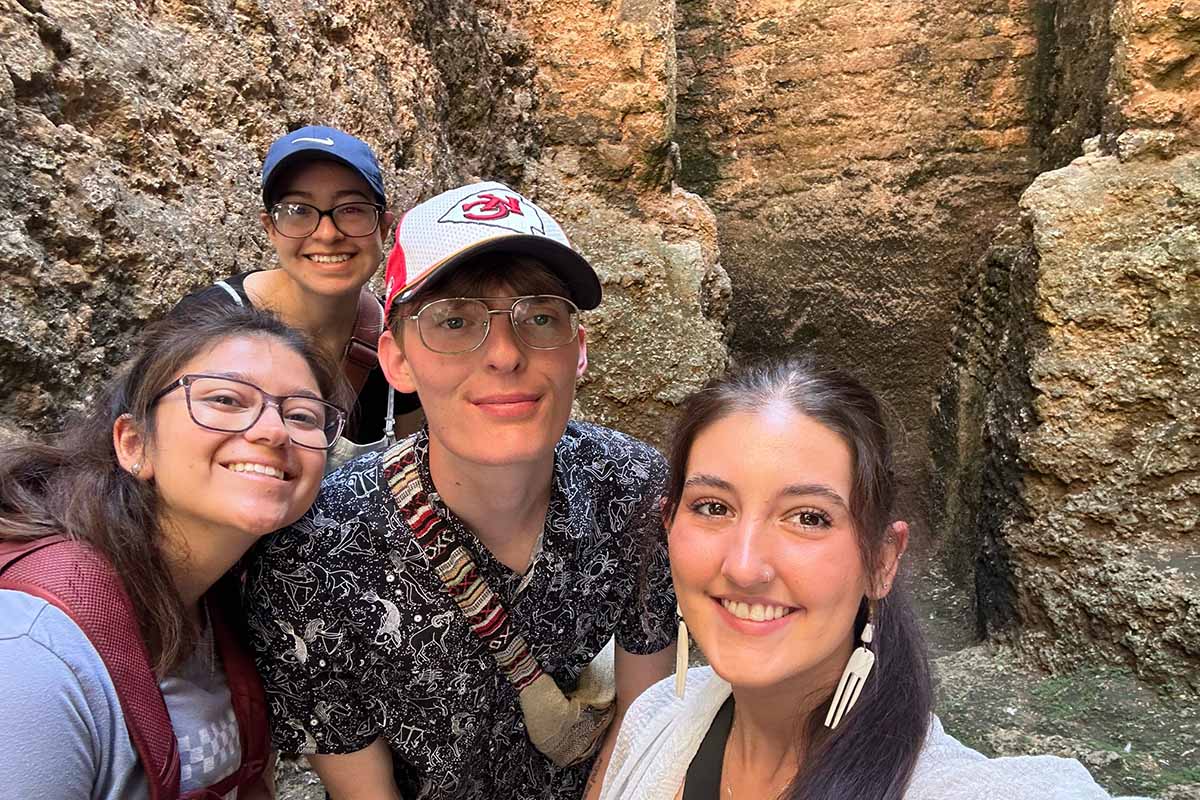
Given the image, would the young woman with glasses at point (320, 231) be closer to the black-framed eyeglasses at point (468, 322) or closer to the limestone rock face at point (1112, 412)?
the black-framed eyeglasses at point (468, 322)

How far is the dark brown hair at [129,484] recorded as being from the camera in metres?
1.08

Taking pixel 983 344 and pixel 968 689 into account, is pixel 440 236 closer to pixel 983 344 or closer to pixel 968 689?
pixel 968 689

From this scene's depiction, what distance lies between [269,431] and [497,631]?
1.45 ft

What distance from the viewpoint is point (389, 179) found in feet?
10.0

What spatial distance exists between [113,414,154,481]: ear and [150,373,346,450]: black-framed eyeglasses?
47mm

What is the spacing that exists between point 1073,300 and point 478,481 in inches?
103

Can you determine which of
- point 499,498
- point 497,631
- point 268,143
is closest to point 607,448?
point 499,498

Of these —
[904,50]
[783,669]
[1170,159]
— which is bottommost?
[783,669]

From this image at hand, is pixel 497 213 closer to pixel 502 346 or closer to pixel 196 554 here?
pixel 502 346

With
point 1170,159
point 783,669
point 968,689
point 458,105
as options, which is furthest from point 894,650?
point 458,105

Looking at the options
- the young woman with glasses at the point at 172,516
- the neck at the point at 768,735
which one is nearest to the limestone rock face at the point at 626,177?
the young woman with glasses at the point at 172,516

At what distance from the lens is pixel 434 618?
1.32m

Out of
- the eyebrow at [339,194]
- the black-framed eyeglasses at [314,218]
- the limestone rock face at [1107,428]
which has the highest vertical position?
the eyebrow at [339,194]

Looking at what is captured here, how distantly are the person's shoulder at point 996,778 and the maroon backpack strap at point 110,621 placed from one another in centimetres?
81
